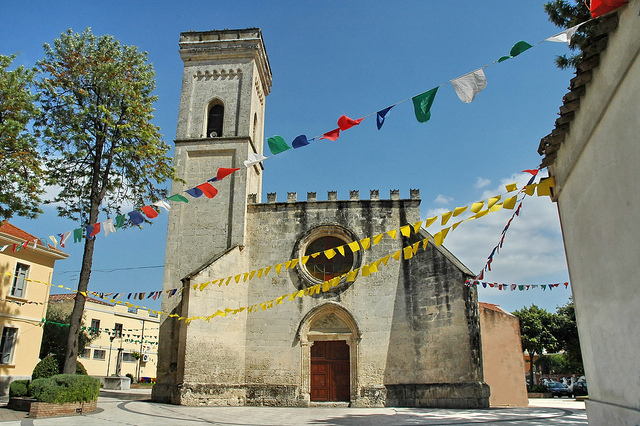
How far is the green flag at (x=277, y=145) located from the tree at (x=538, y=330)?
1183 inches

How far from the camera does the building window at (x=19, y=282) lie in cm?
1728

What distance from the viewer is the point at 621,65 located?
4523 mm

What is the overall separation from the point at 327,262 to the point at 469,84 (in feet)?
→ 38.2

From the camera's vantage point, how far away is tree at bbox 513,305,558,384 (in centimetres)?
3173

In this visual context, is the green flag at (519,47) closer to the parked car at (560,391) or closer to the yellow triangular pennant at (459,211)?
the yellow triangular pennant at (459,211)

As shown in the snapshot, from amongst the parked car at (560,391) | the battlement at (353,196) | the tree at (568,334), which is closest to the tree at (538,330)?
the tree at (568,334)

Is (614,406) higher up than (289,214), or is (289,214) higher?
(289,214)

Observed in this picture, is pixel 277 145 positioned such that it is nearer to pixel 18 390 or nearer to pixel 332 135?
pixel 332 135

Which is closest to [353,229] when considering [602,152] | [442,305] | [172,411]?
[442,305]

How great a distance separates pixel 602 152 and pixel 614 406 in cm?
293

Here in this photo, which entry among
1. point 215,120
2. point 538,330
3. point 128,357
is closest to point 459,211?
point 215,120

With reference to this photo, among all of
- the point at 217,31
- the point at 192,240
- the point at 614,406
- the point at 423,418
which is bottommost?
the point at 423,418

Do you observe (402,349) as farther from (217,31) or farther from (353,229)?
(217,31)

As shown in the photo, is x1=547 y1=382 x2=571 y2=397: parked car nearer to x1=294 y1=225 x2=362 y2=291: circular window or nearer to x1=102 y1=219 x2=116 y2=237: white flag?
x1=294 y1=225 x2=362 y2=291: circular window
